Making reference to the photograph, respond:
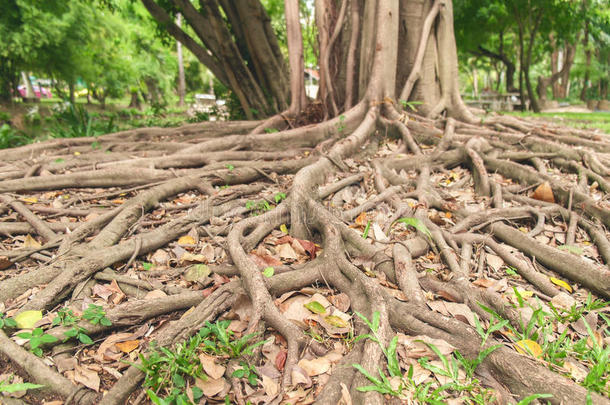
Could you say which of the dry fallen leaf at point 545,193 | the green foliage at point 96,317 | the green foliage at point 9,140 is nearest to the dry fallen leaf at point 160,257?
the green foliage at point 96,317

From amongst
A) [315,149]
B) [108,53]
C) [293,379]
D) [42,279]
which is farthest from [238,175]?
[108,53]

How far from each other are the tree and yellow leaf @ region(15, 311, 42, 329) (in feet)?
0.22

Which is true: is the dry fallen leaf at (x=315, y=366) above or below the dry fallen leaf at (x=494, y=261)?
below

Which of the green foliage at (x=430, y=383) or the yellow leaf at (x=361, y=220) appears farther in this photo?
the yellow leaf at (x=361, y=220)

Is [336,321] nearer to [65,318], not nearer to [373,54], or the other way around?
[65,318]

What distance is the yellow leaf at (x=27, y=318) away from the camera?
5.42 ft

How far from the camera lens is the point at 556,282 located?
2047 millimetres

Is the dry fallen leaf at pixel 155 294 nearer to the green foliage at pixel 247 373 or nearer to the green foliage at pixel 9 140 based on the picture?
the green foliage at pixel 247 373

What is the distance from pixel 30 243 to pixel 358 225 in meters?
2.28

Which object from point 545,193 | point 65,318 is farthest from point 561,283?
point 65,318

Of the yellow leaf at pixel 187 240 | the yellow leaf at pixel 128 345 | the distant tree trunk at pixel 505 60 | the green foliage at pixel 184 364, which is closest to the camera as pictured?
the green foliage at pixel 184 364

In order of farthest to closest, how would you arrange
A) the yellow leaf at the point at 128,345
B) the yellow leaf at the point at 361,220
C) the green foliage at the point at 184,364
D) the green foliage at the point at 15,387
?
the yellow leaf at the point at 361,220 → the yellow leaf at the point at 128,345 → the green foliage at the point at 184,364 → the green foliage at the point at 15,387

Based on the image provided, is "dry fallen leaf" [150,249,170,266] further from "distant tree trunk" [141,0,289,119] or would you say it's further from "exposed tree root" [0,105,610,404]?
"distant tree trunk" [141,0,289,119]

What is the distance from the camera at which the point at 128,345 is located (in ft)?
5.44
